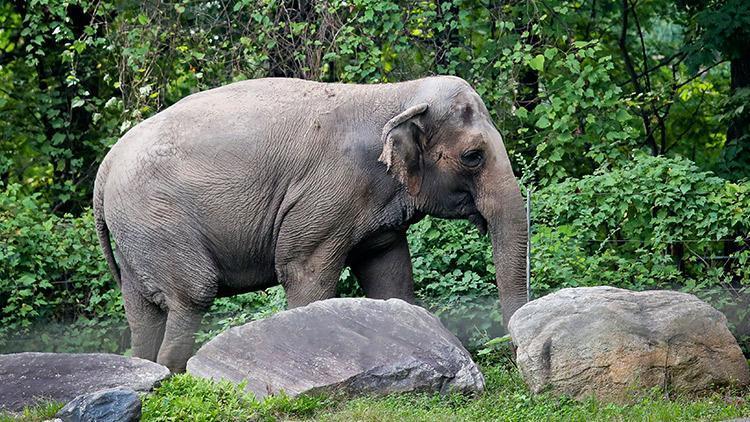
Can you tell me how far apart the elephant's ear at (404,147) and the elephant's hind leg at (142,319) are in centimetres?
241

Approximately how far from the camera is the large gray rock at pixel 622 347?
8102mm

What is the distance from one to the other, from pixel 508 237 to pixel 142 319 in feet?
10.4

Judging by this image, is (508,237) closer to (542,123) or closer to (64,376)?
(64,376)

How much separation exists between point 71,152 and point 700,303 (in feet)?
34.2

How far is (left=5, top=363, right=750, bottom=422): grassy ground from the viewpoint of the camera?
25.1 ft

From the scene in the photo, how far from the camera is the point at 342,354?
324 inches

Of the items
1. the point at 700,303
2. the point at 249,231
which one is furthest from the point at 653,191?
the point at 249,231

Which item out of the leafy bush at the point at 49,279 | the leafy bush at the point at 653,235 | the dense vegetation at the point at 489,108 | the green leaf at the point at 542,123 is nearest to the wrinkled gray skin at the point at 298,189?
the dense vegetation at the point at 489,108

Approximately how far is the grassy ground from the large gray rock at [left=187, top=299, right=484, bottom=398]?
0.12 meters

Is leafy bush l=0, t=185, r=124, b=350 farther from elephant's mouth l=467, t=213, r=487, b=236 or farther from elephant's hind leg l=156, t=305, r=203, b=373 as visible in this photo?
elephant's mouth l=467, t=213, r=487, b=236

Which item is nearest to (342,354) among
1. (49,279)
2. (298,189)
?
(298,189)

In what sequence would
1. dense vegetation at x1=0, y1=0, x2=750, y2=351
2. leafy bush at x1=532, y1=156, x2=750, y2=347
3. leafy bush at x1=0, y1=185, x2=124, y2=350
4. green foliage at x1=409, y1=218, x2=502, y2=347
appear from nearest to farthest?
leafy bush at x1=532, y1=156, x2=750, y2=347, green foliage at x1=409, y1=218, x2=502, y2=347, dense vegetation at x1=0, y1=0, x2=750, y2=351, leafy bush at x1=0, y1=185, x2=124, y2=350

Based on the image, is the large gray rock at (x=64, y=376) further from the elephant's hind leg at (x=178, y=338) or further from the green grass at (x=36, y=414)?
the elephant's hind leg at (x=178, y=338)

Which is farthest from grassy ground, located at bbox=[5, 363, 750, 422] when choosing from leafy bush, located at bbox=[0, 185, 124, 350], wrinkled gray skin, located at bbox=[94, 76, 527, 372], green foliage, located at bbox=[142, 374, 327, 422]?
leafy bush, located at bbox=[0, 185, 124, 350]
